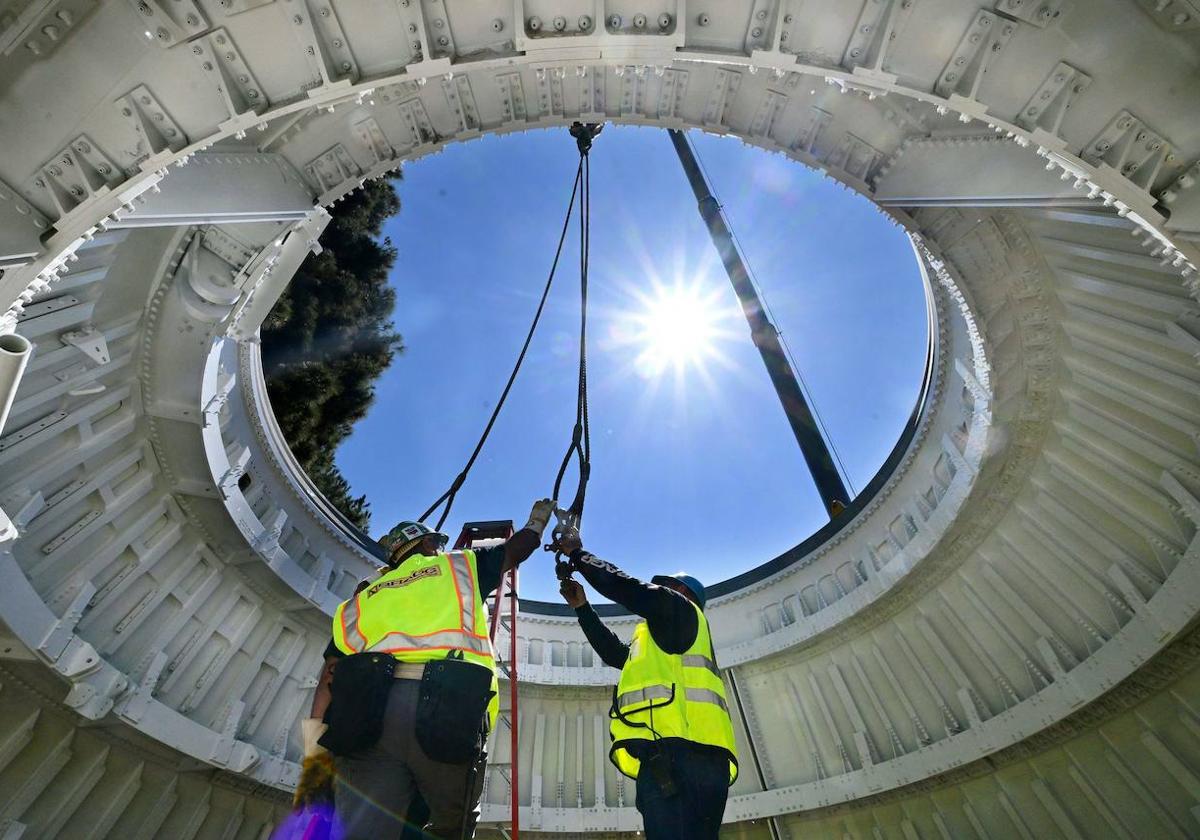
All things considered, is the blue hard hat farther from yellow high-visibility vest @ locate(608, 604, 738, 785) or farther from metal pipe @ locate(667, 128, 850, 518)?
metal pipe @ locate(667, 128, 850, 518)

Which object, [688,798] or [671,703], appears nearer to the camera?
[688,798]

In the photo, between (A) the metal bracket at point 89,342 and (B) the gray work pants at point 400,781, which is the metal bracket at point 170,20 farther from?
(A) the metal bracket at point 89,342

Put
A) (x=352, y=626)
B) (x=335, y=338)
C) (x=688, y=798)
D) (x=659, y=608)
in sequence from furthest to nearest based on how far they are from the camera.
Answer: (x=335, y=338) → (x=659, y=608) → (x=688, y=798) → (x=352, y=626)

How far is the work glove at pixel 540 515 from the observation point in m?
5.65

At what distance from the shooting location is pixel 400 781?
358cm

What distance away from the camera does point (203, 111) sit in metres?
3.96

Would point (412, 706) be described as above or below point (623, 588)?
below

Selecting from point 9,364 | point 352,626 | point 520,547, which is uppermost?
point 520,547

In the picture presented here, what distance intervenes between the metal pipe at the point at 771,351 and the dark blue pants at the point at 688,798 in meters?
12.4

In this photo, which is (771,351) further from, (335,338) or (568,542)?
(568,542)

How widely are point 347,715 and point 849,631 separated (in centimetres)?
1022

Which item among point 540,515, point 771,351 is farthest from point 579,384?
point 771,351

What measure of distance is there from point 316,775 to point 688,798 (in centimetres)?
266

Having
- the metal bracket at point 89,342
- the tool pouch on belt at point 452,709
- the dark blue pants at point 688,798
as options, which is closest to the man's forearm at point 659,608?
the dark blue pants at point 688,798
